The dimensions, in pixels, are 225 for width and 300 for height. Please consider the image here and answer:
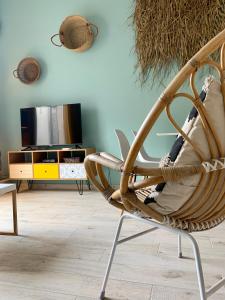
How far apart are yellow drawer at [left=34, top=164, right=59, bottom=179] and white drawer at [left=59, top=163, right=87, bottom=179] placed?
0.27 feet

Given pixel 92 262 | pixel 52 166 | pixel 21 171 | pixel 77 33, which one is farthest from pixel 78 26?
pixel 92 262

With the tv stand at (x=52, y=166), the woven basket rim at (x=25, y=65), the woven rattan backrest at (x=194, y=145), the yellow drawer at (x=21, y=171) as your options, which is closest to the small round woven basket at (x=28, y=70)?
the woven basket rim at (x=25, y=65)

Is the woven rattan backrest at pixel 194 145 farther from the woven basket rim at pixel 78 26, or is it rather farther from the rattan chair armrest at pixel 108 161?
the woven basket rim at pixel 78 26

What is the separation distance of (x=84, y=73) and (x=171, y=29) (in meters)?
1.26

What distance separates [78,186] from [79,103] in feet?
3.71

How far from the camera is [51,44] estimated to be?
357cm

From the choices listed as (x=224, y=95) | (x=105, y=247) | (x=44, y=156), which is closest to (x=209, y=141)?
(x=224, y=95)

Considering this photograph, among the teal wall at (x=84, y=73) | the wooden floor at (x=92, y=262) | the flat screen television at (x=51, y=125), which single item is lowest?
the wooden floor at (x=92, y=262)

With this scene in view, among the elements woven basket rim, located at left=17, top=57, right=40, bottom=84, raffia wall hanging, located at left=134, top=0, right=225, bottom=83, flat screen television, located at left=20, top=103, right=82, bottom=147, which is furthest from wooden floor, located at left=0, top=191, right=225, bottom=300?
woven basket rim, located at left=17, top=57, right=40, bottom=84

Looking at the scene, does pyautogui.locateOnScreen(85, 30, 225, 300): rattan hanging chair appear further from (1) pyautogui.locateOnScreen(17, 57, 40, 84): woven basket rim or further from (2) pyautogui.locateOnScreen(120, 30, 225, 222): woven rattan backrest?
(1) pyautogui.locateOnScreen(17, 57, 40, 84): woven basket rim

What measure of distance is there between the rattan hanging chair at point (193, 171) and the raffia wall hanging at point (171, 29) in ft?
8.35

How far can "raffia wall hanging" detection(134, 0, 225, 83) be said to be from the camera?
113 inches

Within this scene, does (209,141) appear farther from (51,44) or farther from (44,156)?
(51,44)

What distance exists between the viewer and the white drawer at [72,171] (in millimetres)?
3088
